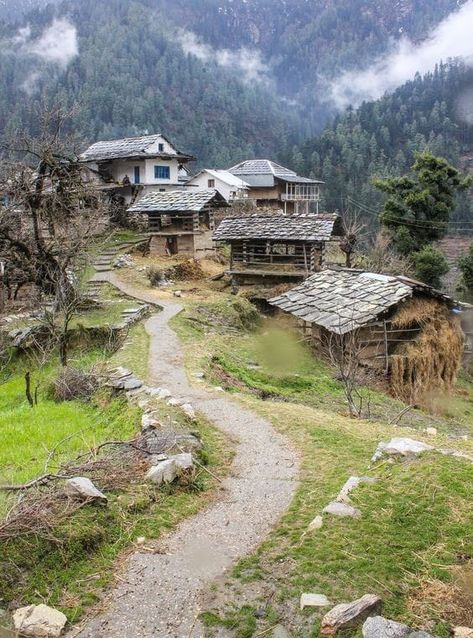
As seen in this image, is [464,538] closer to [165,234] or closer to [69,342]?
[69,342]

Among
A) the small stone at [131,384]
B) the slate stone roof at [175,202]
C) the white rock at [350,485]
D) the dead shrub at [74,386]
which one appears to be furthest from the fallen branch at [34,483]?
the slate stone roof at [175,202]

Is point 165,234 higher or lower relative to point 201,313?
higher

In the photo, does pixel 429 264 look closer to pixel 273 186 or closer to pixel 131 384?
pixel 273 186

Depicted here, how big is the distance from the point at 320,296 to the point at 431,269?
20521 millimetres

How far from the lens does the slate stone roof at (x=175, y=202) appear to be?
32.0 metres

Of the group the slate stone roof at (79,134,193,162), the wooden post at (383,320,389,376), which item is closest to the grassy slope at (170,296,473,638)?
the wooden post at (383,320,389,376)

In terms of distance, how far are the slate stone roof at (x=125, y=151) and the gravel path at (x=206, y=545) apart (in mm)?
37316

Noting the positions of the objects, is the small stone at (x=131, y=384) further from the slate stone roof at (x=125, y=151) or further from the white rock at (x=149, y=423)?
the slate stone roof at (x=125, y=151)

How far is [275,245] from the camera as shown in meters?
28.8

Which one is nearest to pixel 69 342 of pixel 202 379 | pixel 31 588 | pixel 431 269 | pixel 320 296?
pixel 202 379

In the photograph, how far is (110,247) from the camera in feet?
114

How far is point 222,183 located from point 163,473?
180 ft

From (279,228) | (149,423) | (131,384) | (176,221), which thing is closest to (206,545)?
(149,423)

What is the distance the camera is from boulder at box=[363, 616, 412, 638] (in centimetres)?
417
